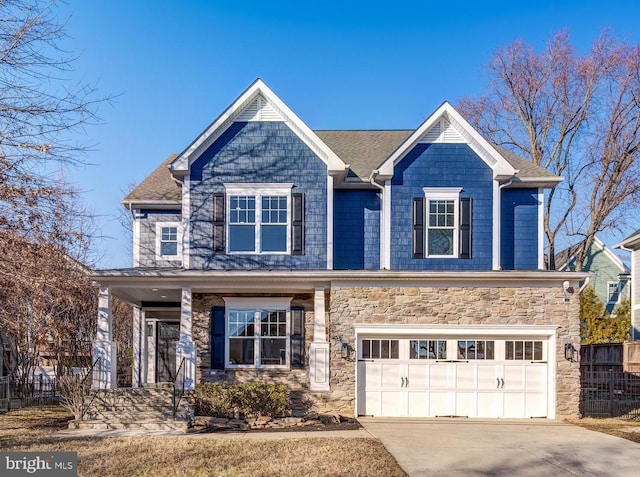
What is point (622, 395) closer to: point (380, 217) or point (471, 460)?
point (380, 217)

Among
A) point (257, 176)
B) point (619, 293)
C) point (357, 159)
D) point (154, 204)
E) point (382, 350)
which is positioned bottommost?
point (382, 350)

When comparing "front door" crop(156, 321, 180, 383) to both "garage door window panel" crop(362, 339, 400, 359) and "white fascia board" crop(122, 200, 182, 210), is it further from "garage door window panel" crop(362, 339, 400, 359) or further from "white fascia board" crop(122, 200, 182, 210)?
"garage door window panel" crop(362, 339, 400, 359)

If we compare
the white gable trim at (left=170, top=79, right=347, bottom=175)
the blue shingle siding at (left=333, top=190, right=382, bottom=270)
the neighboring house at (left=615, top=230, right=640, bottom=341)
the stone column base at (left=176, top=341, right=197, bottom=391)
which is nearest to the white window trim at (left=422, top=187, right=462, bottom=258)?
the blue shingle siding at (left=333, top=190, right=382, bottom=270)

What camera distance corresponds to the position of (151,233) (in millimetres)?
17312

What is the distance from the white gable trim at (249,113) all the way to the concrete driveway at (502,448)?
6423mm

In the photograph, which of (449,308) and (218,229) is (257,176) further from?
(449,308)

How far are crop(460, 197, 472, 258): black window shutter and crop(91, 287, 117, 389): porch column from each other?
8.69 m

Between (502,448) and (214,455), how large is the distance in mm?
4906

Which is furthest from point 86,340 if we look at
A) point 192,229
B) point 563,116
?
point 563,116

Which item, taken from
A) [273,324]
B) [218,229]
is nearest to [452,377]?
[273,324]

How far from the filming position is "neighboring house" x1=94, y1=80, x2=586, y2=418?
14.8 m

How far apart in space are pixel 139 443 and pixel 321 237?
652 cm

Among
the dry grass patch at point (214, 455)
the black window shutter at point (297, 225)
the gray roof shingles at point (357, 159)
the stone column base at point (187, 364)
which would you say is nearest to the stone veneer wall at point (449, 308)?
the black window shutter at point (297, 225)

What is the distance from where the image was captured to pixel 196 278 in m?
14.9
